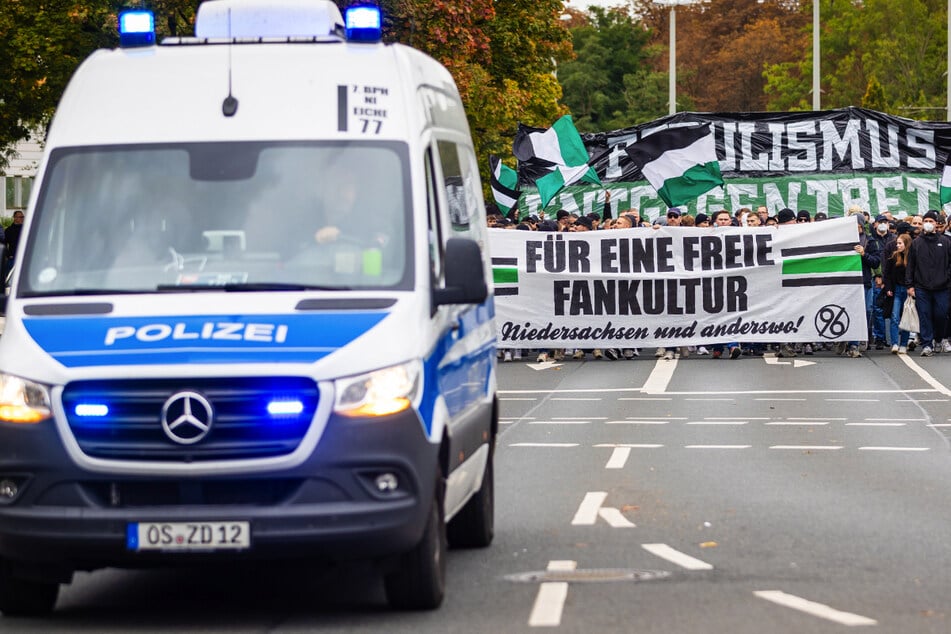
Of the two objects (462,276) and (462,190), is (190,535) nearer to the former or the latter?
(462,276)

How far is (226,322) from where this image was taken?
816 centimetres

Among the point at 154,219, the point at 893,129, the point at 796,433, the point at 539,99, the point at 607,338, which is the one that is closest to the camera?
the point at 154,219

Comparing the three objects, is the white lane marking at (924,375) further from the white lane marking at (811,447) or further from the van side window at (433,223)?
the van side window at (433,223)

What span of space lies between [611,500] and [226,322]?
194 inches

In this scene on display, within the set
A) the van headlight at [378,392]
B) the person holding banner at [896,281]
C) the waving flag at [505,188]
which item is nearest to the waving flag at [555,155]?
the waving flag at [505,188]

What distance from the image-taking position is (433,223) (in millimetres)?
8930

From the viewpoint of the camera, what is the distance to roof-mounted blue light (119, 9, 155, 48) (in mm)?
9438

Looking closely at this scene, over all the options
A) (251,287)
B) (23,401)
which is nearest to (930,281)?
(251,287)

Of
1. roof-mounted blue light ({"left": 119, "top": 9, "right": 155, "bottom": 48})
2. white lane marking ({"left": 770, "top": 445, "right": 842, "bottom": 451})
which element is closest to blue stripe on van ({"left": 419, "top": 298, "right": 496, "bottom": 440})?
roof-mounted blue light ({"left": 119, "top": 9, "right": 155, "bottom": 48})

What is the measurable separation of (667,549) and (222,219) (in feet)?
10.3

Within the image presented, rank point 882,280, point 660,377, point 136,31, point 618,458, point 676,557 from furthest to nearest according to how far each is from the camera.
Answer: point 882,280 → point 660,377 → point 618,458 → point 676,557 → point 136,31

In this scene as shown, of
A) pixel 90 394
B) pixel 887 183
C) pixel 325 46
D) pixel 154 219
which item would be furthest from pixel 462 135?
pixel 887 183

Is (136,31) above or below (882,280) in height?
above

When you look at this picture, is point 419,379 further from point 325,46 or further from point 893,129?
point 893,129
